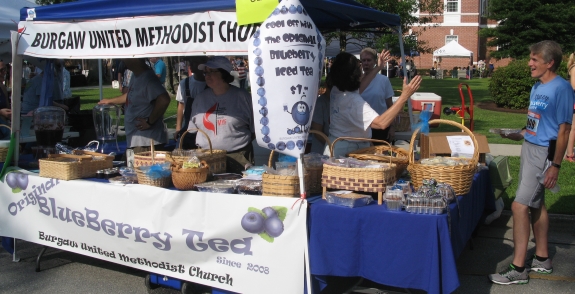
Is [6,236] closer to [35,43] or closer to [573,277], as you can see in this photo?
[35,43]

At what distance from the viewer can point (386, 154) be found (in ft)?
15.4

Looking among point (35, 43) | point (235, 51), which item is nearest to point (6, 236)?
point (35, 43)

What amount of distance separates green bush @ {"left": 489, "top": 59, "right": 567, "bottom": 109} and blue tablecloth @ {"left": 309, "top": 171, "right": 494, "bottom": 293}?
13810 mm

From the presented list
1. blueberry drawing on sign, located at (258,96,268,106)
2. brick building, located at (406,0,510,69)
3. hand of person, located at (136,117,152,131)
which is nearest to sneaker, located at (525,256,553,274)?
blueberry drawing on sign, located at (258,96,268,106)

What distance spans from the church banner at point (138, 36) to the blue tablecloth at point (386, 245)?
1.34 m

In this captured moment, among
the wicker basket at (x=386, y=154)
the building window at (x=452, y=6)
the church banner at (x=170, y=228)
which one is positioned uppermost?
the building window at (x=452, y=6)

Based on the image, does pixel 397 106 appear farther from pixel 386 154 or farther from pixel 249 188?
pixel 249 188

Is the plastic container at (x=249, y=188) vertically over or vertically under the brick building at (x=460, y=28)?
under

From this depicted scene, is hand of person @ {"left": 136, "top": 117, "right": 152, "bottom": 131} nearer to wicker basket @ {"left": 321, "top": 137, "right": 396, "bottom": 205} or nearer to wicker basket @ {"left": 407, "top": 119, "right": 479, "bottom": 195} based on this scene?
wicker basket @ {"left": 321, "top": 137, "right": 396, "bottom": 205}

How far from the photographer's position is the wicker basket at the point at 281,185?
3826mm

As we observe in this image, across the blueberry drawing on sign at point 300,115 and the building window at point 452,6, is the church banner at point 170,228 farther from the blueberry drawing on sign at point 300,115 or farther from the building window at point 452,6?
the building window at point 452,6

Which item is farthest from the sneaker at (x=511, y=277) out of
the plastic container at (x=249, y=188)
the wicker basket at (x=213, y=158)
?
the wicker basket at (x=213, y=158)

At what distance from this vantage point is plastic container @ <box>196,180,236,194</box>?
4105mm

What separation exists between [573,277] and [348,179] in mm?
2384
